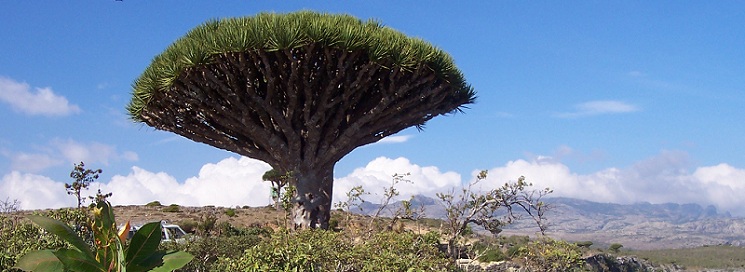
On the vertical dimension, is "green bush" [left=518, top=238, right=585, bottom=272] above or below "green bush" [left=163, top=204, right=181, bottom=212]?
below

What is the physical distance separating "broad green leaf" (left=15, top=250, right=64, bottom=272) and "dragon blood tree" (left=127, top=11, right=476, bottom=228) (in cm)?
889

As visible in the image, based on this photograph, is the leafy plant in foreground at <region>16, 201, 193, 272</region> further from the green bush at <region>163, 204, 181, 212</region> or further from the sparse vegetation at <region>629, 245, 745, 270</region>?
the sparse vegetation at <region>629, 245, 745, 270</region>

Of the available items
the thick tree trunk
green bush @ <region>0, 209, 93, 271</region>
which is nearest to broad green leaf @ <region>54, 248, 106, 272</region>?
green bush @ <region>0, 209, 93, 271</region>

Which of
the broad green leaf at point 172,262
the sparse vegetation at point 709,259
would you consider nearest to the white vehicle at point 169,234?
the broad green leaf at point 172,262

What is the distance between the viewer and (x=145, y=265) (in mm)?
2404


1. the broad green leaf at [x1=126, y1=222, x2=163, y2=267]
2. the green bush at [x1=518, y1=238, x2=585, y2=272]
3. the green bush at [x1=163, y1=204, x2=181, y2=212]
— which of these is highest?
the green bush at [x1=163, y1=204, x2=181, y2=212]

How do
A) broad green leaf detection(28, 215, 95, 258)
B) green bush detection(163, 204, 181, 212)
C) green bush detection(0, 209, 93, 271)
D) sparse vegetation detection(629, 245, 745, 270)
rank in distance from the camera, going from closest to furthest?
broad green leaf detection(28, 215, 95, 258) → green bush detection(0, 209, 93, 271) → green bush detection(163, 204, 181, 212) → sparse vegetation detection(629, 245, 745, 270)

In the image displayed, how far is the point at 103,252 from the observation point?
7.73 feet

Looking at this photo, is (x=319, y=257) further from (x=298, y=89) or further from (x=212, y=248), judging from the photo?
(x=298, y=89)

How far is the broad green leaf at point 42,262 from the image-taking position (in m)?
2.32

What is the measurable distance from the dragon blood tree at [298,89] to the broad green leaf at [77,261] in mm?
8925

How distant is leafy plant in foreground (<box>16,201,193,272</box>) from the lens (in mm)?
2242

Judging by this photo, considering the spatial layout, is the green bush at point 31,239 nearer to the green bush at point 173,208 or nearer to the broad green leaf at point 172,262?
the broad green leaf at point 172,262

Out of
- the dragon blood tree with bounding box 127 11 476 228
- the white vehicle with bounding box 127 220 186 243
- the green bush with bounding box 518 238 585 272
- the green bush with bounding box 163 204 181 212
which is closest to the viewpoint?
the green bush with bounding box 518 238 585 272
